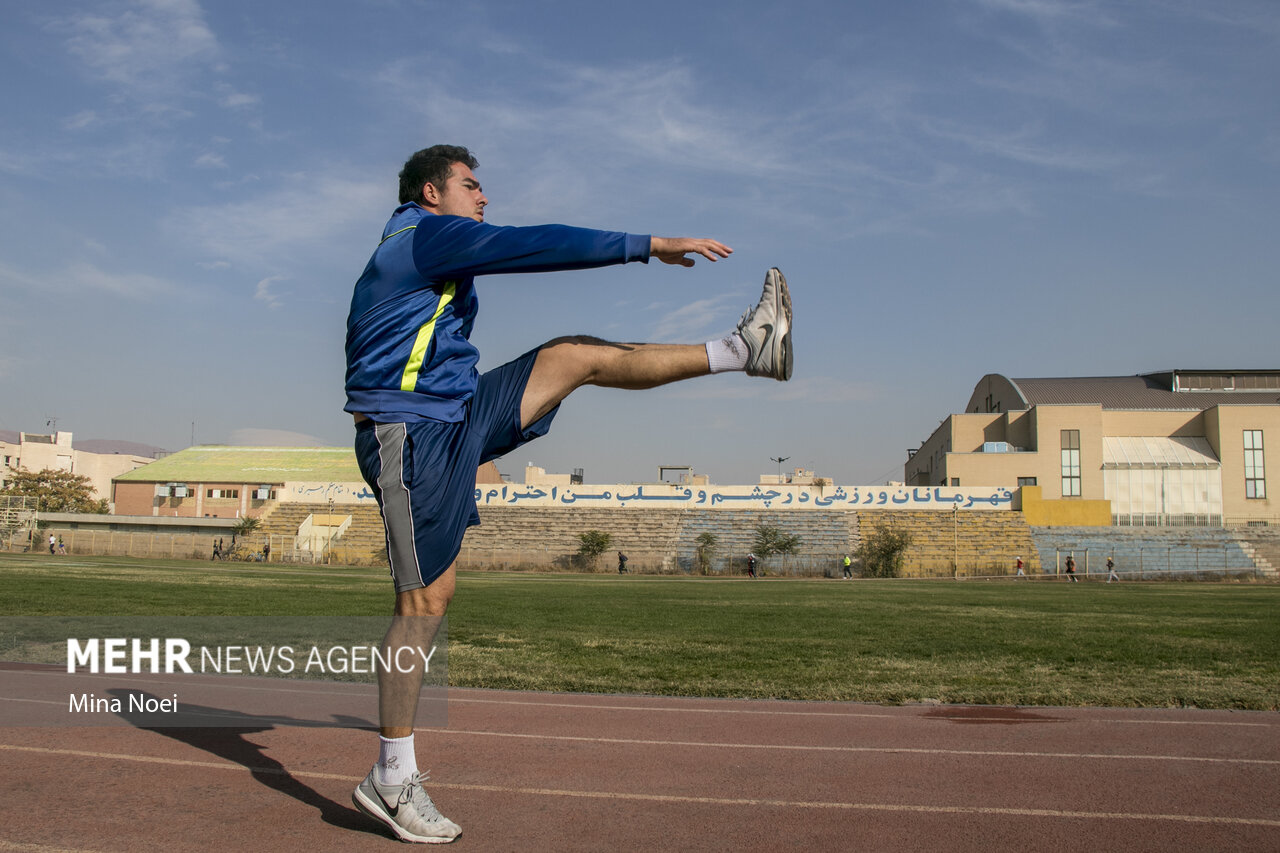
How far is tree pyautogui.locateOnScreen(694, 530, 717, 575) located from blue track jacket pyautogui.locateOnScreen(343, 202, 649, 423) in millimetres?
51162

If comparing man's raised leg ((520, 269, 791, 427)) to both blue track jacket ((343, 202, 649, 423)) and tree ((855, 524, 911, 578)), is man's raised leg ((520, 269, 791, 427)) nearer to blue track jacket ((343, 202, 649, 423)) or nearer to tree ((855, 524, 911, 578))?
blue track jacket ((343, 202, 649, 423))

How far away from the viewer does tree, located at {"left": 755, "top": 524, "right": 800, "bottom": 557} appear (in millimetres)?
54219

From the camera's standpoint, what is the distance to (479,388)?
12.9ft

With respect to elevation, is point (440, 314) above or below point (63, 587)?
above

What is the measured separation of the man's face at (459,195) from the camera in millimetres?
3998

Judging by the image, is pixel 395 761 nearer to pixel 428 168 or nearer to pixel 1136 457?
pixel 428 168

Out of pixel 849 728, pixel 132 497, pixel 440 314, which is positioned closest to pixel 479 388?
pixel 440 314

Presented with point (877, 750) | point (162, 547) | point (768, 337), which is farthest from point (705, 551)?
point (768, 337)

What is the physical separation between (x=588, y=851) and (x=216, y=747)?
234cm

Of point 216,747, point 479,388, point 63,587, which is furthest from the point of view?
point 63,587

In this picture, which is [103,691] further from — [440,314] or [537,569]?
[537,569]

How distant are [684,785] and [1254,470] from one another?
2741 inches

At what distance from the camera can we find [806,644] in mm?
11266
